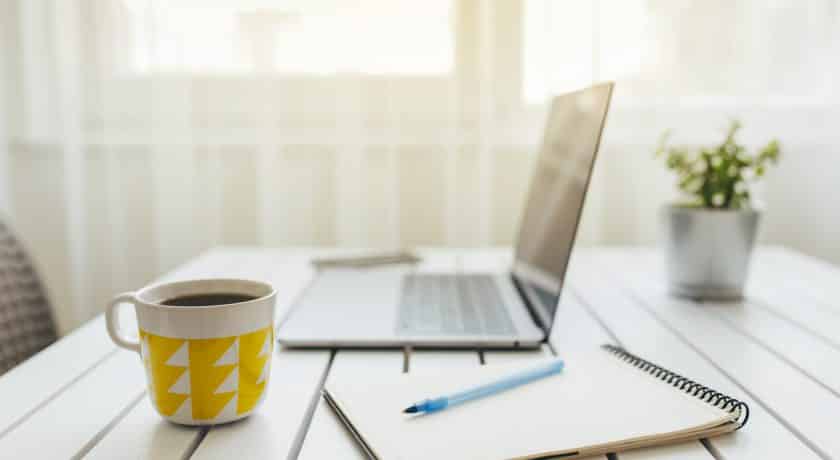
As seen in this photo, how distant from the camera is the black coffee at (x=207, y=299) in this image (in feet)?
1.87

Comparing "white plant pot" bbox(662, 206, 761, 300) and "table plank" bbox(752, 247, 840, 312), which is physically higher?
"white plant pot" bbox(662, 206, 761, 300)

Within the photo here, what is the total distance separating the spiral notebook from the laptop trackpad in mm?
161

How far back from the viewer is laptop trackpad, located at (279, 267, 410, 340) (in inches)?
29.8

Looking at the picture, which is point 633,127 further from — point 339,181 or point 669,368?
point 669,368

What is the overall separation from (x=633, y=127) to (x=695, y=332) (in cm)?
102

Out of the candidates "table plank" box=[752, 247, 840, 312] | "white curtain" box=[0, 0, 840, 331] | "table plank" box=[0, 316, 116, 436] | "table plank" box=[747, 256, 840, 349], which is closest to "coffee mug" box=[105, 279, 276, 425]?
"table plank" box=[0, 316, 116, 436]

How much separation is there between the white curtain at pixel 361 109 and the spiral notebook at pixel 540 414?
118 centimetres

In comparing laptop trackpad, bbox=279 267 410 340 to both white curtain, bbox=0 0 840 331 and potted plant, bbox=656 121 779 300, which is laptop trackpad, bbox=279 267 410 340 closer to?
potted plant, bbox=656 121 779 300

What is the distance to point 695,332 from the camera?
80cm

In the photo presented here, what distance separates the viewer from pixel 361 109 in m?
1.75

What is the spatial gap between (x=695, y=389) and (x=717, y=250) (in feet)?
1.33

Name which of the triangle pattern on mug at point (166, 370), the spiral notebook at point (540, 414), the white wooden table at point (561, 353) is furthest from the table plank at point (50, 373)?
the spiral notebook at point (540, 414)

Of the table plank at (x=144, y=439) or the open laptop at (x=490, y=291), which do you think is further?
the open laptop at (x=490, y=291)

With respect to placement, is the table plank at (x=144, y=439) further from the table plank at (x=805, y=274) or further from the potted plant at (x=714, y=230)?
the table plank at (x=805, y=274)
